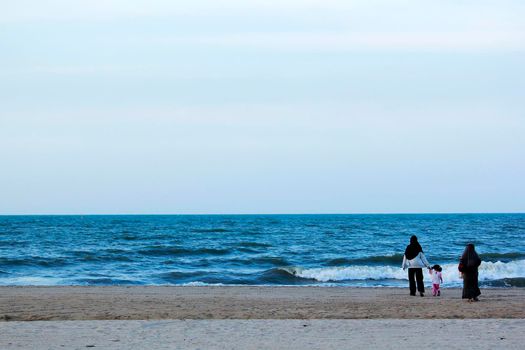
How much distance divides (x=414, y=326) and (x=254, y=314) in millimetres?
3400

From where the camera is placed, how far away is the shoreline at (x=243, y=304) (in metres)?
14.5

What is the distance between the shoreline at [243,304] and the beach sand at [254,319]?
0.02m

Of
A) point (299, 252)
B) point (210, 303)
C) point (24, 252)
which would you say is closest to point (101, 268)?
point (24, 252)

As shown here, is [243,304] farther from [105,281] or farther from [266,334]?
[105,281]

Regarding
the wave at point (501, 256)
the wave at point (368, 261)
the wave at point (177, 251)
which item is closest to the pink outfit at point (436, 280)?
the wave at point (368, 261)

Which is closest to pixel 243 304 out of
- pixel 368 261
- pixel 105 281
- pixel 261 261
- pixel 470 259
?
pixel 470 259

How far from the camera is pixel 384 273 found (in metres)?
28.4

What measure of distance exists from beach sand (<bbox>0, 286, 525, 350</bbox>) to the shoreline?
0.02 metres

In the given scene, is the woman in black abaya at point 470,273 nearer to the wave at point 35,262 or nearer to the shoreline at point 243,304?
the shoreline at point 243,304

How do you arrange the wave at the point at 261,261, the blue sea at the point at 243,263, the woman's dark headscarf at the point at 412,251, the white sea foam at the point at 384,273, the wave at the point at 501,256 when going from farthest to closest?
the wave at the point at 501,256, the wave at the point at 261,261, the white sea foam at the point at 384,273, the blue sea at the point at 243,263, the woman's dark headscarf at the point at 412,251

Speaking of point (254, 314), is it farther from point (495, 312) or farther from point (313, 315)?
point (495, 312)

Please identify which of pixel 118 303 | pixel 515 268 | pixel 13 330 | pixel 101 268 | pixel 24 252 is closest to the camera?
pixel 13 330

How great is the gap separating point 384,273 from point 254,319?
15.5m

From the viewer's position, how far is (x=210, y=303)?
17062 mm
